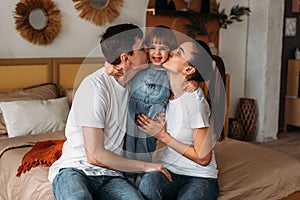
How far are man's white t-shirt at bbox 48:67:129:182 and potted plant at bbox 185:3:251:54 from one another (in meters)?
3.29

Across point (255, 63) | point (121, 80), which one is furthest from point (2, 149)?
point (255, 63)

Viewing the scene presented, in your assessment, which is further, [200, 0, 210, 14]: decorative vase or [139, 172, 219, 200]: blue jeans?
[200, 0, 210, 14]: decorative vase

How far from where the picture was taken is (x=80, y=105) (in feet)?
6.97

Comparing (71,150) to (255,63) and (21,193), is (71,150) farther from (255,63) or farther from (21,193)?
(255,63)

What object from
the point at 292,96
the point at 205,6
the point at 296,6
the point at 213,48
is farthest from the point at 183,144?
the point at 296,6

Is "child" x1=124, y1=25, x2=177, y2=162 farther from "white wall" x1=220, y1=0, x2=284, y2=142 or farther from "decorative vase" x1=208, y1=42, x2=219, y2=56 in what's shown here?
"white wall" x1=220, y1=0, x2=284, y2=142

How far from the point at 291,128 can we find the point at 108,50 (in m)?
5.25

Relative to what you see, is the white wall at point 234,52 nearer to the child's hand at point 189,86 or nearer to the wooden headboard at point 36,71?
the wooden headboard at point 36,71

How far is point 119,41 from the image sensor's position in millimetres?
2070

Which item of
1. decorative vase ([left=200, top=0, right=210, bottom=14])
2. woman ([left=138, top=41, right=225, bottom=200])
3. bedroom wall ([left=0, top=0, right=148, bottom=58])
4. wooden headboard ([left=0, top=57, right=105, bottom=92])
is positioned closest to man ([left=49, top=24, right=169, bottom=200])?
woman ([left=138, top=41, right=225, bottom=200])

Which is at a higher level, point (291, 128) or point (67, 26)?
point (67, 26)

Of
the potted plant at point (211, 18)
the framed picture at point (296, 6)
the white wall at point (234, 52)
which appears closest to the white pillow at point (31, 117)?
the potted plant at point (211, 18)

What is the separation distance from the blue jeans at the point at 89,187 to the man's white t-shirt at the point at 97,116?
4 cm

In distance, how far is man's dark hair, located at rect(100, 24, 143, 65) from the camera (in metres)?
2.06
